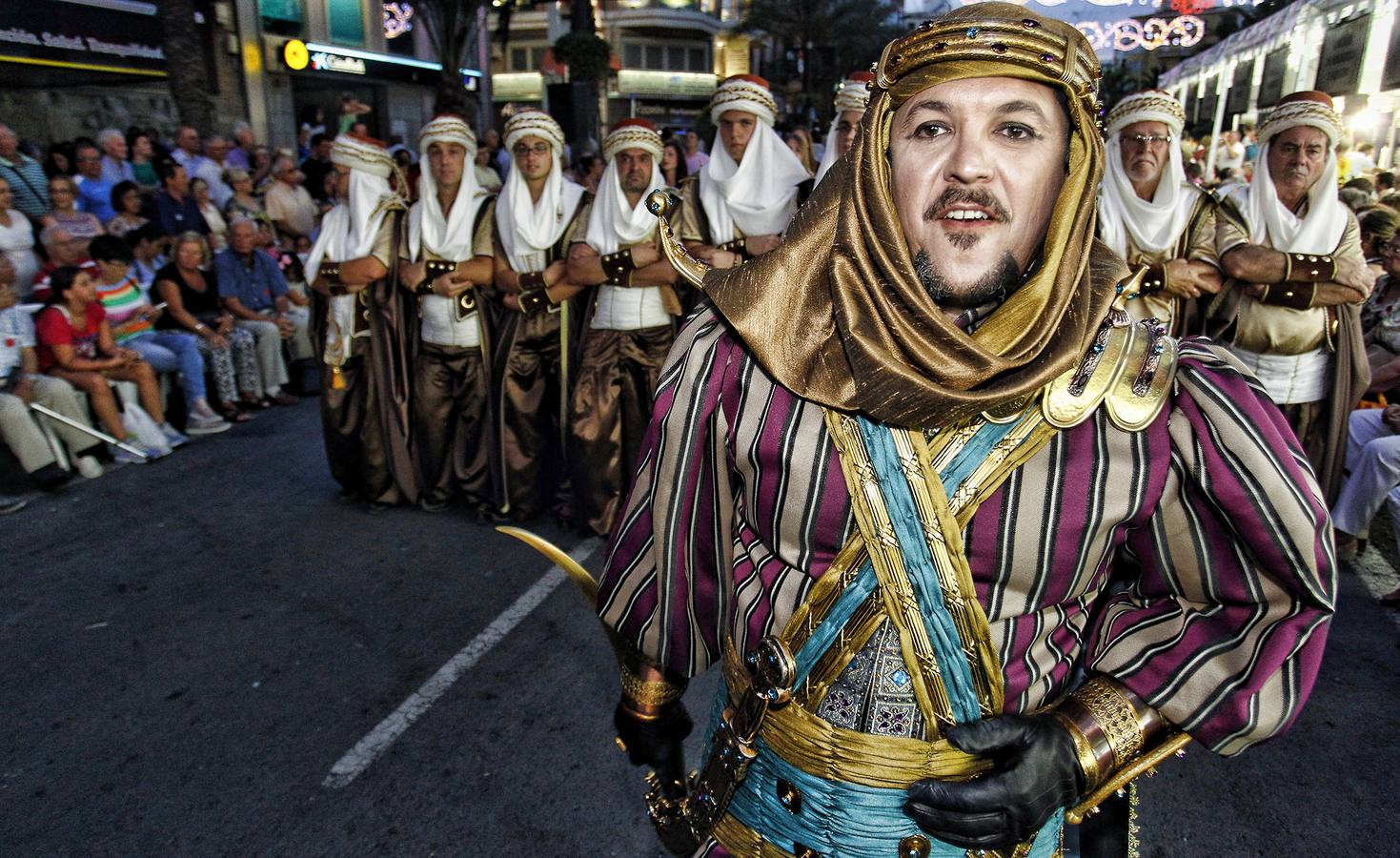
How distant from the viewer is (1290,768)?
3068 mm

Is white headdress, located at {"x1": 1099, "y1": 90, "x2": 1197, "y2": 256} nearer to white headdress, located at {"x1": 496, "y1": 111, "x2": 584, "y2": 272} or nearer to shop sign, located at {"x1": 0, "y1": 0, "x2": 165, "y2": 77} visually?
white headdress, located at {"x1": 496, "y1": 111, "x2": 584, "y2": 272}

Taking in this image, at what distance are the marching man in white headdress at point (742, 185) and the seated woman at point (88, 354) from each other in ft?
14.6

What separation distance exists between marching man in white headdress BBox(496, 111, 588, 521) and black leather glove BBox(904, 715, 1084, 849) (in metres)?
4.00

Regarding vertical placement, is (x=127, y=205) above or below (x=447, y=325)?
above

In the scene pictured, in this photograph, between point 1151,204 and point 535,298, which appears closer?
point 1151,204

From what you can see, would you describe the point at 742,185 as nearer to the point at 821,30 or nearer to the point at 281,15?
the point at 281,15

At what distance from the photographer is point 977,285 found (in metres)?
1.26

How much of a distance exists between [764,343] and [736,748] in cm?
62

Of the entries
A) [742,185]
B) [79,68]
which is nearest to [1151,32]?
[79,68]

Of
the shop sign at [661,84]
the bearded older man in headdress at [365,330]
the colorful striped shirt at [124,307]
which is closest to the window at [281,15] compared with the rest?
the colorful striped shirt at [124,307]

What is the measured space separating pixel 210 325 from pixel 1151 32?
119 ft

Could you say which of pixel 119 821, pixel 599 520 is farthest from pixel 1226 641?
pixel 599 520

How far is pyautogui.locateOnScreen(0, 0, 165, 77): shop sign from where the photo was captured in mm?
14672

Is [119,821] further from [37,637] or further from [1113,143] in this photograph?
[1113,143]
